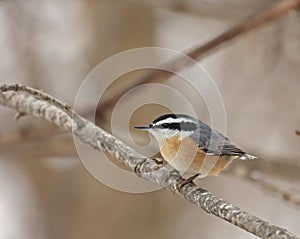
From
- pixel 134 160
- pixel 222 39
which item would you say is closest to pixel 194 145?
pixel 134 160

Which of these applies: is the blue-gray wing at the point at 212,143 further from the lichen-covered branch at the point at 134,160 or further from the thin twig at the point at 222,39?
the thin twig at the point at 222,39

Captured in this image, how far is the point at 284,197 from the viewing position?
5.86ft

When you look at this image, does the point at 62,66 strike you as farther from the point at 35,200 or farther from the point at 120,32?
the point at 35,200

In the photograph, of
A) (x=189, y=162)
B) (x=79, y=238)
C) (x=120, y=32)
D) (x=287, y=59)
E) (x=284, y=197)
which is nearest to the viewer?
(x=189, y=162)

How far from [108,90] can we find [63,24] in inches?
19.5

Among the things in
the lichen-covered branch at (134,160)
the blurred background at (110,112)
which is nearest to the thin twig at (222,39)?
the lichen-covered branch at (134,160)

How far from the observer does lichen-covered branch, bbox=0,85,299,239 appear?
1.21 meters

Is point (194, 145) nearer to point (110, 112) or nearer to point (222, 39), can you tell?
point (222, 39)

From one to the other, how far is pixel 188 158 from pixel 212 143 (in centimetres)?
9

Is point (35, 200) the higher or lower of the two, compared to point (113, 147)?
higher

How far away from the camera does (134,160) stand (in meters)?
1.65

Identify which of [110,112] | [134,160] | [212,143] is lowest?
[134,160]

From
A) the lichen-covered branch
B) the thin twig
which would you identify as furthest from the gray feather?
the thin twig

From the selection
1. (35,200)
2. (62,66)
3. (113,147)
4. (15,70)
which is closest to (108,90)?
(62,66)
